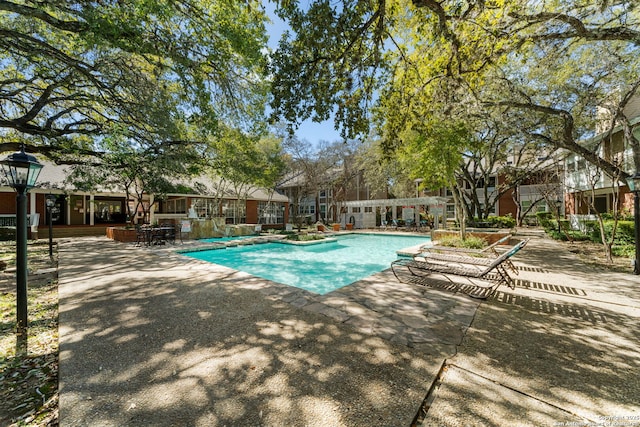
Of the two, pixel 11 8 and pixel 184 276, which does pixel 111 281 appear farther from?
pixel 11 8

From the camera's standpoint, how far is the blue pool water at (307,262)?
8.13m

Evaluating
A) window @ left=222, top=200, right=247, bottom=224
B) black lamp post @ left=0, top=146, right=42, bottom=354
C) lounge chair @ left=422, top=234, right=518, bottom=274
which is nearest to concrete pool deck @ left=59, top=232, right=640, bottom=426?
black lamp post @ left=0, top=146, right=42, bottom=354

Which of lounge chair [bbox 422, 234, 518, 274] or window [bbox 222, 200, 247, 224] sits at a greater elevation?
window [bbox 222, 200, 247, 224]

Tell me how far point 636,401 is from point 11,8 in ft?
32.1

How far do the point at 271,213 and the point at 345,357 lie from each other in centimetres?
2423

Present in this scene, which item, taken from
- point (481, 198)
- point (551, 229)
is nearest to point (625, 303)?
point (551, 229)

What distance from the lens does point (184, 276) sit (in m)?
6.31

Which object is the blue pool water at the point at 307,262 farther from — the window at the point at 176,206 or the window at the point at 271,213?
the window at the point at 271,213

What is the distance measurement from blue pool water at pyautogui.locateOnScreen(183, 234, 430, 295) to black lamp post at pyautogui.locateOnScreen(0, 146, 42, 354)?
5255 millimetres

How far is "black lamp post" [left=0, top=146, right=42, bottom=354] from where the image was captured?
3.26m

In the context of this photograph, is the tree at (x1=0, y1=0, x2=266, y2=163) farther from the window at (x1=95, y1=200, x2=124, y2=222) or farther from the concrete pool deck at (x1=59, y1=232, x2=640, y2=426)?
the window at (x1=95, y1=200, x2=124, y2=222)

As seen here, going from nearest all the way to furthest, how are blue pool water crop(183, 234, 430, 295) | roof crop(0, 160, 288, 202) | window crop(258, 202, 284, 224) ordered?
blue pool water crop(183, 234, 430, 295), roof crop(0, 160, 288, 202), window crop(258, 202, 284, 224)

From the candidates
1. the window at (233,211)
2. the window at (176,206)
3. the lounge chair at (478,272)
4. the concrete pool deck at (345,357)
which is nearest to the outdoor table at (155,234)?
the concrete pool deck at (345,357)

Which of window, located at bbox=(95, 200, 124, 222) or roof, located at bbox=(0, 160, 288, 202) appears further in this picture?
window, located at bbox=(95, 200, 124, 222)
